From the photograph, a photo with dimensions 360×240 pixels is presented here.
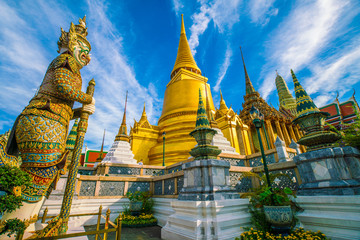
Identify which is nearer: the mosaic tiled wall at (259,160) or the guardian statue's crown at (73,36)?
the guardian statue's crown at (73,36)

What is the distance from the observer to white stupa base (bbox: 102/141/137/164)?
9.97 metres

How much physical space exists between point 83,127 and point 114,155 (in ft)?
22.1

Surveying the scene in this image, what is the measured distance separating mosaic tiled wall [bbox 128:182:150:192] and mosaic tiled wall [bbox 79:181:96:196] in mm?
1372

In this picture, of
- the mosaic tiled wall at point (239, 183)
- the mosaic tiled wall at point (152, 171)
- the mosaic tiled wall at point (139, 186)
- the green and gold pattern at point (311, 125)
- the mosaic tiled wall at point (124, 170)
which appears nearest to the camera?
the green and gold pattern at point (311, 125)

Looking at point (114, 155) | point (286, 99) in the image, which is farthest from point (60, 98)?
point (286, 99)

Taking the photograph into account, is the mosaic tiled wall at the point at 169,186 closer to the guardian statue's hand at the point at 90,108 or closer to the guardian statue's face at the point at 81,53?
the guardian statue's hand at the point at 90,108

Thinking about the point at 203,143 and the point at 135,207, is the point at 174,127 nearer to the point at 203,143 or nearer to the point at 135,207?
the point at 135,207

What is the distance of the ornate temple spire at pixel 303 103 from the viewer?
4.07m

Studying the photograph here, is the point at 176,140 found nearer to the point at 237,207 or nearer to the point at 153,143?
the point at 153,143

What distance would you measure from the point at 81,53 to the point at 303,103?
5.50 metres

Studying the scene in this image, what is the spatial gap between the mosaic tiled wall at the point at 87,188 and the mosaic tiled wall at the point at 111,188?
284 millimetres

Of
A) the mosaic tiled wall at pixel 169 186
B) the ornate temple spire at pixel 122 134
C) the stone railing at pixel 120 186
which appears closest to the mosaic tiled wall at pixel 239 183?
the stone railing at pixel 120 186

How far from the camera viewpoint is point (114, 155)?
10211 mm

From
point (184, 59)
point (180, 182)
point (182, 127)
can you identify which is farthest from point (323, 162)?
point (184, 59)
